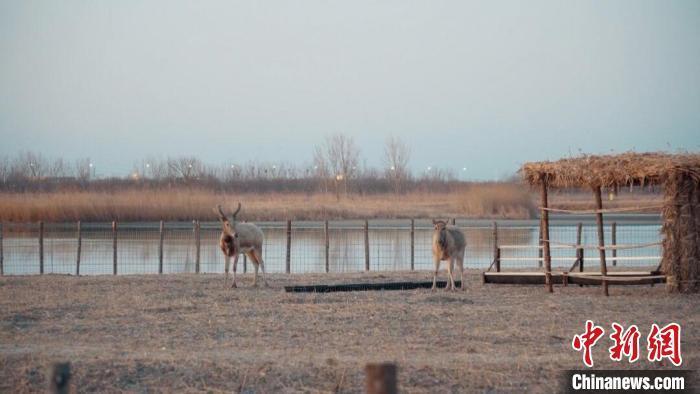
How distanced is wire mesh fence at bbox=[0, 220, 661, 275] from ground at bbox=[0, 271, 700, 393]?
545 cm

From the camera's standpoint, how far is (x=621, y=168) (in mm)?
17469

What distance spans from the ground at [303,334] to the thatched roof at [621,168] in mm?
2315

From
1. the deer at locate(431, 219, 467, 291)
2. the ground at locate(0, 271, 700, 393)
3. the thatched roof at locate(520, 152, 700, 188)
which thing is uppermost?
the thatched roof at locate(520, 152, 700, 188)

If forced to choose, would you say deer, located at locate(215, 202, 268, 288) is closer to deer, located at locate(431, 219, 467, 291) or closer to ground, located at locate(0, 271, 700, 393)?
ground, located at locate(0, 271, 700, 393)

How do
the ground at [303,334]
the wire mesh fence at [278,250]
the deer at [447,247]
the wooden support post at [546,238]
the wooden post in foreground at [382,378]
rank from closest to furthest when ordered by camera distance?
the wooden post in foreground at [382,378] < the ground at [303,334] < the wooden support post at [546,238] < the deer at [447,247] < the wire mesh fence at [278,250]

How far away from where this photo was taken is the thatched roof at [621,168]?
17.3m

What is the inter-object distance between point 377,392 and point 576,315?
10.7 m

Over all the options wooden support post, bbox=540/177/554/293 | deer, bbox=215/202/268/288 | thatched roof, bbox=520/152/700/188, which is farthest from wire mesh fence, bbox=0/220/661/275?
deer, bbox=215/202/268/288

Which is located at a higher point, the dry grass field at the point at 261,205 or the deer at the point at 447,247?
the dry grass field at the point at 261,205

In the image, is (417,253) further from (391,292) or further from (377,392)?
(377,392)

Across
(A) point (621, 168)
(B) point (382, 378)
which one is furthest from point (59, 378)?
(A) point (621, 168)

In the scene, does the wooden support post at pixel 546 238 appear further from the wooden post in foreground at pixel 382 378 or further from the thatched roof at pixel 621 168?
the wooden post in foreground at pixel 382 378

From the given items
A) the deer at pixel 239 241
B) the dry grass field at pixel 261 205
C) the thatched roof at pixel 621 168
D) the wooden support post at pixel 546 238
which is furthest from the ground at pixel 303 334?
the dry grass field at pixel 261 205

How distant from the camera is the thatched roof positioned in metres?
17.3
